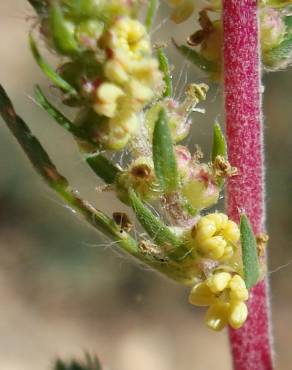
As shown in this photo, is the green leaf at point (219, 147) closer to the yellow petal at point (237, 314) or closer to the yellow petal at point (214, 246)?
the yellow petal at point (214, 246)

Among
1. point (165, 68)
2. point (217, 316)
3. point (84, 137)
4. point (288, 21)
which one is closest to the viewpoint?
point (84, 137)

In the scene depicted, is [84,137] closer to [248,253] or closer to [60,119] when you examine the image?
[60,119]

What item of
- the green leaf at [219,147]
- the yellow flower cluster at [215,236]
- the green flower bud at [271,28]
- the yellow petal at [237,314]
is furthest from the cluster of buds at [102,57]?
the yellow petal at [237,314]

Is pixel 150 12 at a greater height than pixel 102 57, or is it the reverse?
pixel 150 12

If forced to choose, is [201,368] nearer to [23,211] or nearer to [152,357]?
[152,357]

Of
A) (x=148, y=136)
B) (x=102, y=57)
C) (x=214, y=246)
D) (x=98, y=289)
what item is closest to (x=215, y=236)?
(x=214, y=246)

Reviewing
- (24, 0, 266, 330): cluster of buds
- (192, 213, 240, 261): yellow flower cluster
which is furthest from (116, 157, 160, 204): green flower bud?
(192, 213, 240, 261): yellow flower cluster
